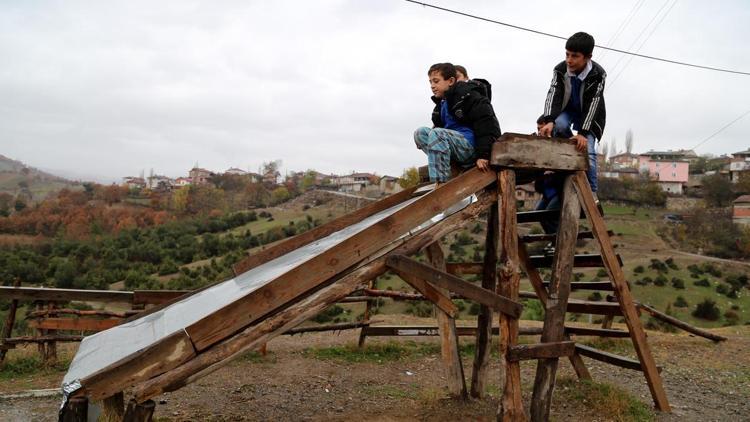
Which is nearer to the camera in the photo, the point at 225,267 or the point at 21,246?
the point at 225,267

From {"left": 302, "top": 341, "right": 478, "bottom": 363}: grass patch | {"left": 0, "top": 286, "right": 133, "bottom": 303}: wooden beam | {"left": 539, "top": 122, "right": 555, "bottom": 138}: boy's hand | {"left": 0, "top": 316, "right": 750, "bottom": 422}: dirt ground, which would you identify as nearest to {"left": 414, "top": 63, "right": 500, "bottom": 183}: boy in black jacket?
{"left": 539, "top": 122, "right": 555, "bottom": 138}: boy's hand

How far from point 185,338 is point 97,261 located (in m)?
47.2

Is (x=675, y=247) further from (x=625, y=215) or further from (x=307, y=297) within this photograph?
(x=307, y=297)

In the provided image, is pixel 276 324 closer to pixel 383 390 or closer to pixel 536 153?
pixel 536 153

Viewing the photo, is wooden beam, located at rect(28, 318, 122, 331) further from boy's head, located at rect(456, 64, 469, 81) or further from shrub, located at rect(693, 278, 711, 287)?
shrub, located at rect(693, 278, 711, 287)

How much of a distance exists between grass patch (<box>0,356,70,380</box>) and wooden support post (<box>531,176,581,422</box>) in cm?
677

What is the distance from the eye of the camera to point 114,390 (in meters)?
3.28

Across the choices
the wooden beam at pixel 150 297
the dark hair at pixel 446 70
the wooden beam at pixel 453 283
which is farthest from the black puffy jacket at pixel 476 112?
the wooden beam at pixel 150 297

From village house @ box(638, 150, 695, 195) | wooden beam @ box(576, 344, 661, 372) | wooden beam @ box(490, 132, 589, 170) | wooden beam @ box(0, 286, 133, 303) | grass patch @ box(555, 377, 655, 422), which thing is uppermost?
village house @ box(638, 150, 695, 195)

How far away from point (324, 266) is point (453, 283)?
1.24 m

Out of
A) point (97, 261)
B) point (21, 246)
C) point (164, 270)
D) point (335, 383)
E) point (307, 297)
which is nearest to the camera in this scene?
point (307, 297)

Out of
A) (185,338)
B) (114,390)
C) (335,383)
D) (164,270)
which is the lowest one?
(164,270)

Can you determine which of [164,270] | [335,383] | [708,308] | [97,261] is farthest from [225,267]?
[335,383]

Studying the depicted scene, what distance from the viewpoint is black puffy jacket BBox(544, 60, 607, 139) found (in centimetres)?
521
